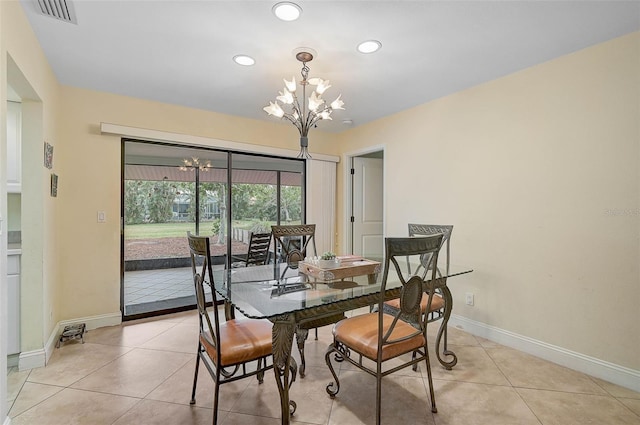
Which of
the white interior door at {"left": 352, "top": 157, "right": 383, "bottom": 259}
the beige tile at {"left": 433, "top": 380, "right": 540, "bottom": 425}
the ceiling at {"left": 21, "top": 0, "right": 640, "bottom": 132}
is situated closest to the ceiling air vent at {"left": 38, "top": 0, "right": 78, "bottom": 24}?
the ceiling at {"left": 21, "top": 0, "right": 640, "bottom": 132}

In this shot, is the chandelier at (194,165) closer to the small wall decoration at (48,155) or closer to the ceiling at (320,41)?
the ceiling at (320,41)

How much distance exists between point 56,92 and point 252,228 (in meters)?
2.49

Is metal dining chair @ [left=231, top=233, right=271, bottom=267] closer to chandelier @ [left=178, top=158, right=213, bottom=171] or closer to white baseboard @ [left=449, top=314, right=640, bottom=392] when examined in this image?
chandelier @ [left=178, top=158, right=213, bottom=171]

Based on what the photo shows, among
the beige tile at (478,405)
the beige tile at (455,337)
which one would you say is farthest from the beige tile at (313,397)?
the beige tile at (455,337)

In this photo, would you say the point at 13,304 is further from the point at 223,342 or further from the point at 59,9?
the point at 59,9

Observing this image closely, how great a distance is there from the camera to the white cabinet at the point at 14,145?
8.20 feet

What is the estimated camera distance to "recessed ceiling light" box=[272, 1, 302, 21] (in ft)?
6.12

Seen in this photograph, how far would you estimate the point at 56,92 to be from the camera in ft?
9.45

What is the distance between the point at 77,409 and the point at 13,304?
3.59 ft

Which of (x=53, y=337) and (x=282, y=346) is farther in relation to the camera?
(x=53, y=337)

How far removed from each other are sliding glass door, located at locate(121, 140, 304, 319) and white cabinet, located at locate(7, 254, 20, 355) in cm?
103

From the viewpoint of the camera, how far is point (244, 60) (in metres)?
2.54

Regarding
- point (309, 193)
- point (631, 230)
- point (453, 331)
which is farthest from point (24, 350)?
point (631, 230)

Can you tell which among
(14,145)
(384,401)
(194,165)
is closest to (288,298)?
(384,401)
